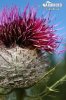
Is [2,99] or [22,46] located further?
[2,99]

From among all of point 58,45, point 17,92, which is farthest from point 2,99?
point 58,45

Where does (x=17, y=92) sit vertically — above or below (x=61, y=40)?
below

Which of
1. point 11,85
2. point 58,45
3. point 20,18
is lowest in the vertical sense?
point 11,85

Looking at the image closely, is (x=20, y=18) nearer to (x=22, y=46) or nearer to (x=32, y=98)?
(x=22, y=46)
